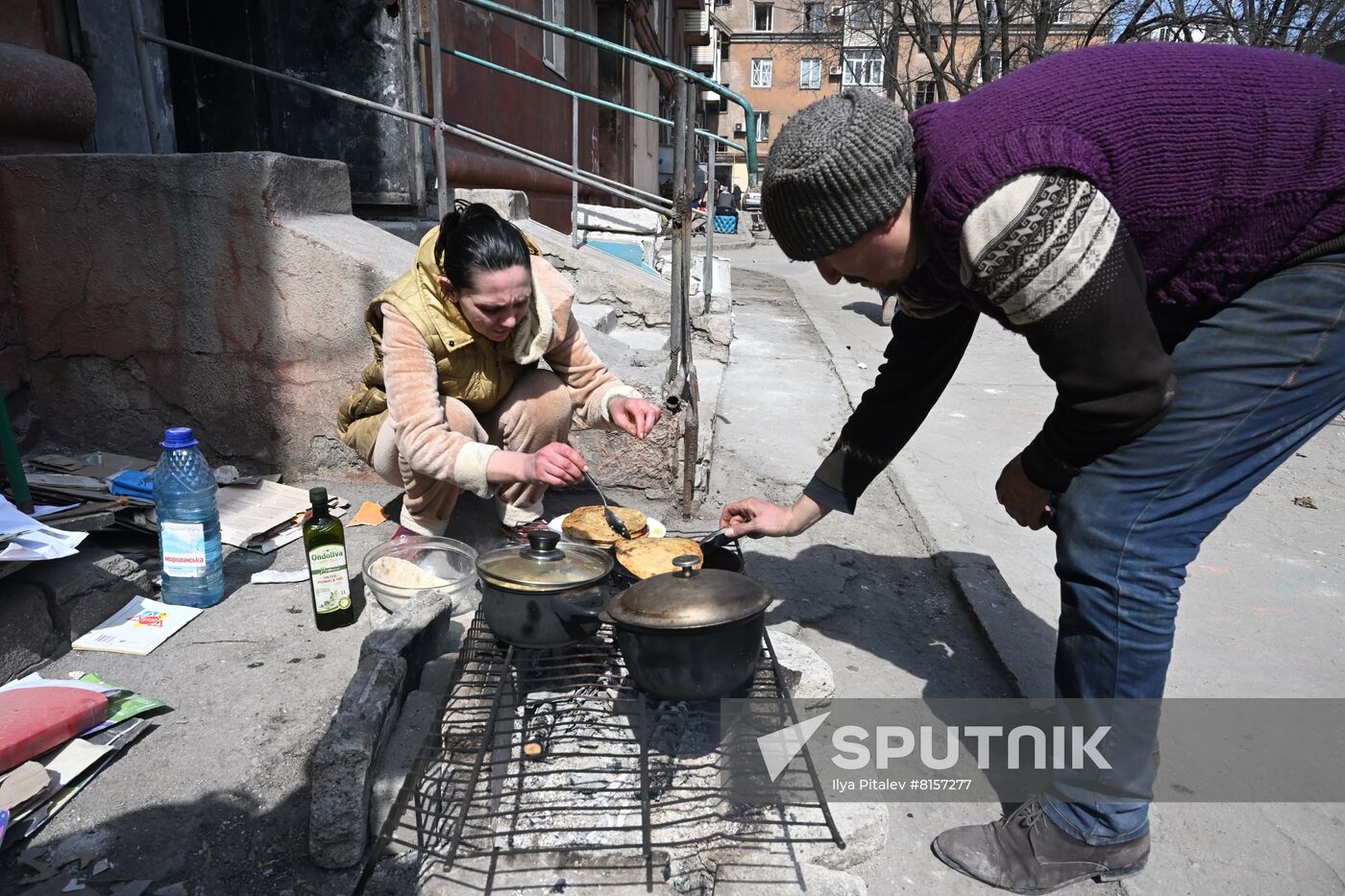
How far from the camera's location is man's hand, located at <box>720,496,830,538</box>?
7.97 ft

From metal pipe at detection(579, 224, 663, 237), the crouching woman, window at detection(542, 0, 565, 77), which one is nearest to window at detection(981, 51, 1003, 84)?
metal pipe at detection(579, 224, 663, 237)

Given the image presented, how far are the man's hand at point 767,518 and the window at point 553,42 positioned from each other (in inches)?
312

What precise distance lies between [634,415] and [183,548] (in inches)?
62.7

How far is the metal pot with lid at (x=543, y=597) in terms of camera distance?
6.61 ft

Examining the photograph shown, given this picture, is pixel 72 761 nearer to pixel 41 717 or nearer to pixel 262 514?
pixel 41 717

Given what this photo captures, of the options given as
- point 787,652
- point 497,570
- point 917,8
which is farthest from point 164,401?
point 917,8

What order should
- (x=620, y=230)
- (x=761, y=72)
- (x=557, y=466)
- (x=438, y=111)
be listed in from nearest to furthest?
(x=557, y=466)
(x=438, y=111)
(x=620, y=230)
(x=761, y=72)

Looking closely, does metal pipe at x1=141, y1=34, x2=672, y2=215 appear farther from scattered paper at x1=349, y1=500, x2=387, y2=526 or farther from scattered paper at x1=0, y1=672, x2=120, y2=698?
scattered paper at x1=0, y1=672, x2=120, y2=698

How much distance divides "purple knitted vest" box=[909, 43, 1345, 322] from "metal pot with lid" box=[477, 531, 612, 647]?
3.66 ft

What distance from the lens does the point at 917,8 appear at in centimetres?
1453

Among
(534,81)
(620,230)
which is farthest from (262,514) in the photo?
(620,230)

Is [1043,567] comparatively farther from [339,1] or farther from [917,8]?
[917,8]

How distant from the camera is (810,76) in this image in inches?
1732

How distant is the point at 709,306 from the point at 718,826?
5.78 m
